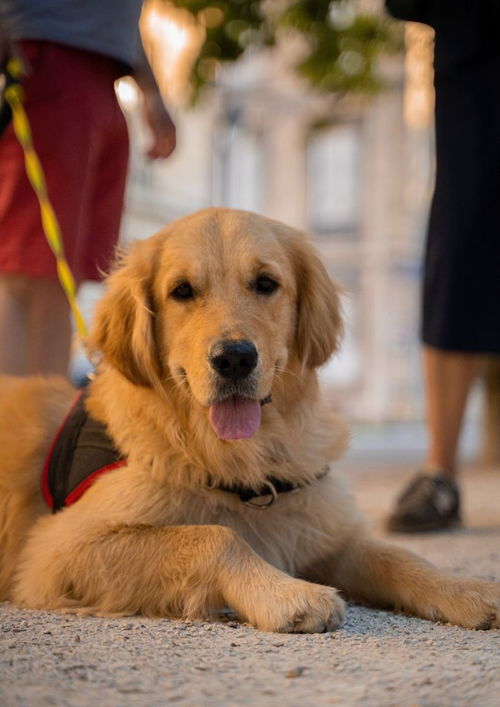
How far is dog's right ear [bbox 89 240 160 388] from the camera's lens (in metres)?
3.03

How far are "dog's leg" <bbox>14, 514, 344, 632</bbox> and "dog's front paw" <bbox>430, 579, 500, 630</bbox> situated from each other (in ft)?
1.17

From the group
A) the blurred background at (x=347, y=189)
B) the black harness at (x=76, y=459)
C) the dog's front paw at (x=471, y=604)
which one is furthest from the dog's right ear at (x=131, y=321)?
the blurred background at (x=347, y=189)

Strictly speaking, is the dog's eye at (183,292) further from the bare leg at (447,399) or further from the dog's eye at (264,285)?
the bare leg at (447,399)

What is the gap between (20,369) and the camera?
3.86 m

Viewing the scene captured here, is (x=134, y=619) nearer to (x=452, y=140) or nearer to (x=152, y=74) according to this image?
(x=152, y=74)

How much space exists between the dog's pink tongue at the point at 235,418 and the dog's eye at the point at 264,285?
0.37 metres

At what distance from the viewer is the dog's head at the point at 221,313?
9.21 feet

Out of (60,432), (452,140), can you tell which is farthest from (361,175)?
(60,432)

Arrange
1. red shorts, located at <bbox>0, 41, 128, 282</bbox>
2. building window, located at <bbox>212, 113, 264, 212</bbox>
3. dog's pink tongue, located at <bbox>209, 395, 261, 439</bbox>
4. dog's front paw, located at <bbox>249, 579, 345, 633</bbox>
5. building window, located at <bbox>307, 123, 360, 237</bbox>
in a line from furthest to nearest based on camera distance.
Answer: building window, located at <bbox>212, 113, 264, 212</bbox>
building window, located at <bbox>307, 123, 360, 237</bbox>
red shorts, located at <bbox>0, 41, 128, 282</bbox>
dog's pink tongue, located at <bbox>209, 395, 261, 439</bbox>
dog's front paw, located at <bbox>249, 579, 345, 633</bbox>

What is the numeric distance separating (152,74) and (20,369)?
4.82ft

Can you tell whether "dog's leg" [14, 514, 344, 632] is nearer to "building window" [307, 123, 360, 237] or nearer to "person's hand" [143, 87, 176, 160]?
"person's hand" [143, 87, 176, 160]

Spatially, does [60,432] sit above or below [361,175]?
below

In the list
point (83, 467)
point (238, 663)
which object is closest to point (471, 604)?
point (238, 663)

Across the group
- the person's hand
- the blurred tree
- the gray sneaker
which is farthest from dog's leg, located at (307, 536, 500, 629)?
the blurred tree
